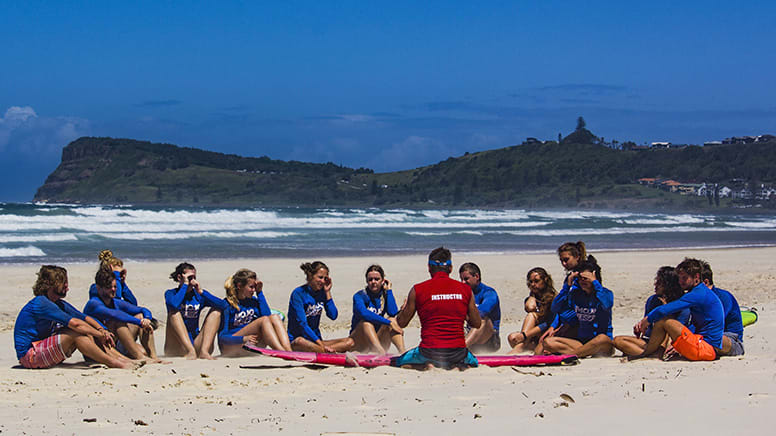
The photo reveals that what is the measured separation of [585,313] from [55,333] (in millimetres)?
4857

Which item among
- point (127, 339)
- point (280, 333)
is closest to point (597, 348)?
point (280, 333)

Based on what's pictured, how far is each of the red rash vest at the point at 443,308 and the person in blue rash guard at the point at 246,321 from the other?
1714 millimetres

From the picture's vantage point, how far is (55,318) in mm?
6816

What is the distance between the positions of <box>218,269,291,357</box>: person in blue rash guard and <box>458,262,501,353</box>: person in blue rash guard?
1.90 meters

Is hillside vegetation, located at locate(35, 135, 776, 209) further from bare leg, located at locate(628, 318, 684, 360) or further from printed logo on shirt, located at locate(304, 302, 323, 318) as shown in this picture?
printed logo on shirt, located at locate(304, 302, 323, 318)

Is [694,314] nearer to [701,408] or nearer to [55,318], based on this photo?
[701,408]

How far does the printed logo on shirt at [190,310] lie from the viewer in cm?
813

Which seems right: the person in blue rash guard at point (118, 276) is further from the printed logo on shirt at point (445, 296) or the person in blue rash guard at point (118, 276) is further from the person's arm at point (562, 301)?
the person's arm at point (562, 301)

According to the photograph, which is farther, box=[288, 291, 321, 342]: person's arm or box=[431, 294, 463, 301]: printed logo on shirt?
box=[288, 291, 321, 342]: person's arm

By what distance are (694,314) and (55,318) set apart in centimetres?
557

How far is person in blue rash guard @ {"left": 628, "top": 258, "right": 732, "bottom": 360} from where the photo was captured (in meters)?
6.95

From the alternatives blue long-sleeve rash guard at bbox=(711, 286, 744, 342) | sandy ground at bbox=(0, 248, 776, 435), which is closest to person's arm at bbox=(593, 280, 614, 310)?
sandy ground at bbox=(0, 248, 776, 435)

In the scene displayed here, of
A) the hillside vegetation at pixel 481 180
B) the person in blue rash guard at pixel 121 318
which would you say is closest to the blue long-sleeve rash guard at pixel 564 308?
the person in blue rash guard at pixel 121 318

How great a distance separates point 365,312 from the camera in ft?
25.8
